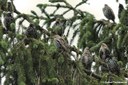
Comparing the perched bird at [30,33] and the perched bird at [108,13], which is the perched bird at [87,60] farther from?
the perched bird at [108,13]

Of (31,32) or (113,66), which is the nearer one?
(31,32)

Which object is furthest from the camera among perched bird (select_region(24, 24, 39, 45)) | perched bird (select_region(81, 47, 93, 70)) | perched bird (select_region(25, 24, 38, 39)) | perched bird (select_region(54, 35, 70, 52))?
perched bird (select_region(81, 47, 93, 70))

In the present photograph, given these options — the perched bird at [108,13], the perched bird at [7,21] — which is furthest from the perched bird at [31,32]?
the perched bird at [108,13]

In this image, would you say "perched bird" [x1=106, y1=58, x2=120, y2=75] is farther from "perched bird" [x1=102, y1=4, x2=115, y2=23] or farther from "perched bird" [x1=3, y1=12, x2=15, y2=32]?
"perched bird" [x1=102, y1=4, x2=115, y2=23]

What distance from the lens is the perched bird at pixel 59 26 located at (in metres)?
7.42

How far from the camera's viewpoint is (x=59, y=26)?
7.75 metres

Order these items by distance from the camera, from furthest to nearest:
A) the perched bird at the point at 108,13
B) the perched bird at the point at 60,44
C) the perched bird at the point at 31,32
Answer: the perched bird at the point at 108,13
the perched bird at the point at 31,32
the perched bird at the point at 60,44

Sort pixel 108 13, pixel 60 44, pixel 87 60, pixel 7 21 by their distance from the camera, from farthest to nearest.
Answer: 1. pixel 108 13
2. pixel 87 60
3. pixel 7 21
4. pixel 60 44

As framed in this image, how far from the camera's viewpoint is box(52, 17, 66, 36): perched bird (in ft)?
24.4

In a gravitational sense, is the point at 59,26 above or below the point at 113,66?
above

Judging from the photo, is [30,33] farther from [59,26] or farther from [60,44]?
[59,26]

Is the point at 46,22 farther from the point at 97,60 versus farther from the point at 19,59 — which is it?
the point at 19,59

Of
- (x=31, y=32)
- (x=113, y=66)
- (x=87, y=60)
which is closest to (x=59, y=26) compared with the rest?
(x=87, y=60)

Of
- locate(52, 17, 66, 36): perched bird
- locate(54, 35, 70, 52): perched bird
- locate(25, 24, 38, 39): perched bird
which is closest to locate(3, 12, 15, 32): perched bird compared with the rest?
locate(25, 24, 38, 39): perched bird
